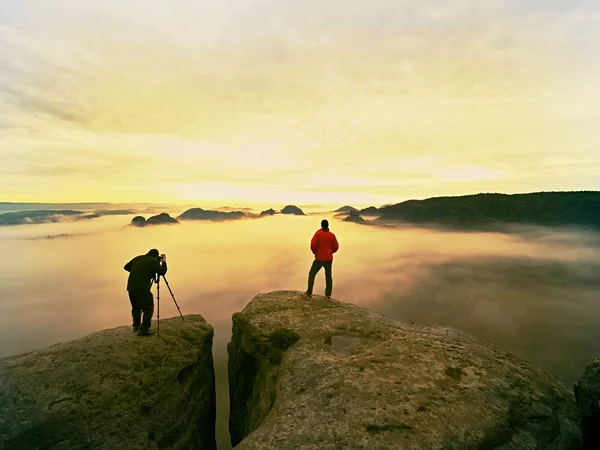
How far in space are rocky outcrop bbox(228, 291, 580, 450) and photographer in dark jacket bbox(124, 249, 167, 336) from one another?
204 inches

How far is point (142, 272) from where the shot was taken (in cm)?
1554

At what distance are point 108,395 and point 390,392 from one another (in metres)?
10.7

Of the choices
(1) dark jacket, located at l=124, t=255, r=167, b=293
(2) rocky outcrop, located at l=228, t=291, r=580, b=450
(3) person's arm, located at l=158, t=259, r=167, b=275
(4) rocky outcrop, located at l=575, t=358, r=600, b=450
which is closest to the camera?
(2) rocky outcrop, located at l=228, t=291, r=580, b=450

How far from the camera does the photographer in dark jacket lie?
15438 millimetres

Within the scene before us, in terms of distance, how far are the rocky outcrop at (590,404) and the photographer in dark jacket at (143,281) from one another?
1723 cm

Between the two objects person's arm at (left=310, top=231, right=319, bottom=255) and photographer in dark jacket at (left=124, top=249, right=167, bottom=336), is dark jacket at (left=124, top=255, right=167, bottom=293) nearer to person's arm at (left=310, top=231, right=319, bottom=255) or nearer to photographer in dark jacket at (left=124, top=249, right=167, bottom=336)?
photographer in dark jacket at (left=124, top=249, right=167, bottom=336)

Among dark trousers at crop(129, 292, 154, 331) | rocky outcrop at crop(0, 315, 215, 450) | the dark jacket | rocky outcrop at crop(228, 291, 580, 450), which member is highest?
the dark jacket

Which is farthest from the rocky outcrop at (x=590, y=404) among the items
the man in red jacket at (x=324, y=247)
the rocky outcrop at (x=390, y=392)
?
the man in red jacket at (x=324, y=247)

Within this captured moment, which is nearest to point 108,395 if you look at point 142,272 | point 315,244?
point 142,272

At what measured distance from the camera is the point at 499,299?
183750mm

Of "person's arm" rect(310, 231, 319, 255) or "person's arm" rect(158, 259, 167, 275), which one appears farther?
"person's arm" rect(310, 231, 319, 255)

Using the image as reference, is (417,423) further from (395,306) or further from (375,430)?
(395,306)

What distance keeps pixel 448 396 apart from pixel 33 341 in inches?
7252

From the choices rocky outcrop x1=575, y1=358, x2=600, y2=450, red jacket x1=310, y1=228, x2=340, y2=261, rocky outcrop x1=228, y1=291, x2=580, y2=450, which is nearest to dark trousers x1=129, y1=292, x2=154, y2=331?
rocky outcrop x1=228, y1=291, x2=580, y2=450
